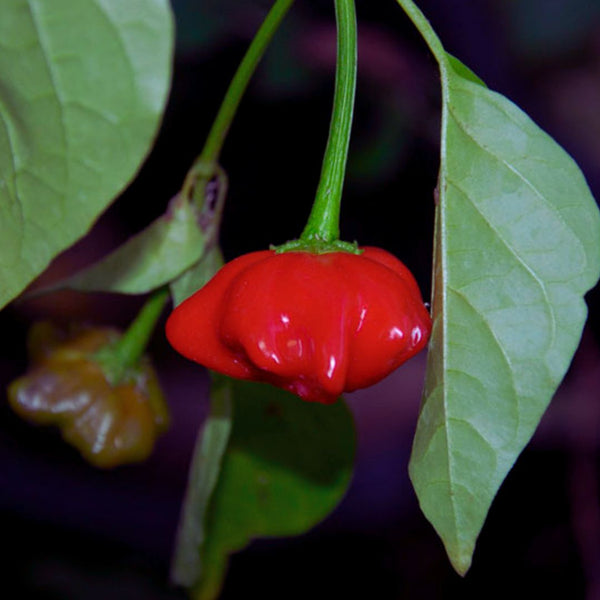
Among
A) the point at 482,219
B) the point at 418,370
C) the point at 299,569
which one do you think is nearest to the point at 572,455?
the point at 418,370

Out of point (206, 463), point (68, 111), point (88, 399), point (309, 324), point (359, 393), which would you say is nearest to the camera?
point (68, 111)

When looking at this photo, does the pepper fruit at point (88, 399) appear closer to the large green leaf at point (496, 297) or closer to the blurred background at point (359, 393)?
the large green leaf at point (496, 297)

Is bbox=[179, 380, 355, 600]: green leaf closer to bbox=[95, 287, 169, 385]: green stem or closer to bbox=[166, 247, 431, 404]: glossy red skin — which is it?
bbox=[95, 287, 169, 385]: green stem

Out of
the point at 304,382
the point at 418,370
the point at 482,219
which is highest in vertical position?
the point at 482,219

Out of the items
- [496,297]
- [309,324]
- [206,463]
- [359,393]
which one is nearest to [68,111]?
[309,324]

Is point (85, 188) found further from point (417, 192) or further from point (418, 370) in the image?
point (418, 370)

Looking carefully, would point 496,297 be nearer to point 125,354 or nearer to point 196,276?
point 196,276
